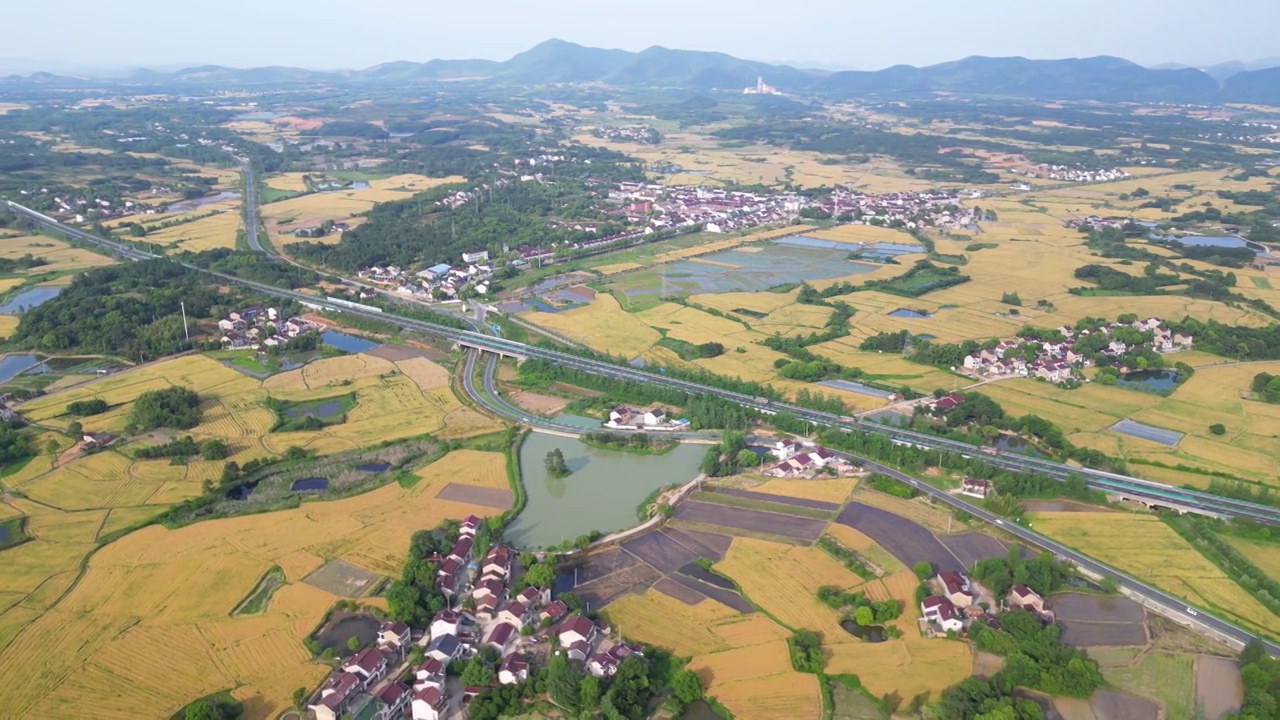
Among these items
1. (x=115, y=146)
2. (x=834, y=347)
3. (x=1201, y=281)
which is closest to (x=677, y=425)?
(x=834, y=347)

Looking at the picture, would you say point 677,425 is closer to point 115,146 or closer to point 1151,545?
point 1151,545

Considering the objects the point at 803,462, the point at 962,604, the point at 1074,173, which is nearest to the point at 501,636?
the point at 962,604

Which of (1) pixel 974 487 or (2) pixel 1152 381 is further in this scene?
(2) pixel 1152 381

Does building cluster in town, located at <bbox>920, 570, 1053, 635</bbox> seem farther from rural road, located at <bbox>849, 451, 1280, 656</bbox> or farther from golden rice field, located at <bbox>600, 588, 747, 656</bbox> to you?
golden rice field, located at <bbox>600, 588, 747, 656</bbox>

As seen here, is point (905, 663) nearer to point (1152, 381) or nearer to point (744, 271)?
point (1152, 381)

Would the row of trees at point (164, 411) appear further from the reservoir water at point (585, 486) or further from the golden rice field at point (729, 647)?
the golden rice field at point (729, 647)

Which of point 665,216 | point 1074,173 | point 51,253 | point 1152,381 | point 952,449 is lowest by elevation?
point 51,253

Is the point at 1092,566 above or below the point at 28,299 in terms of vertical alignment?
above
